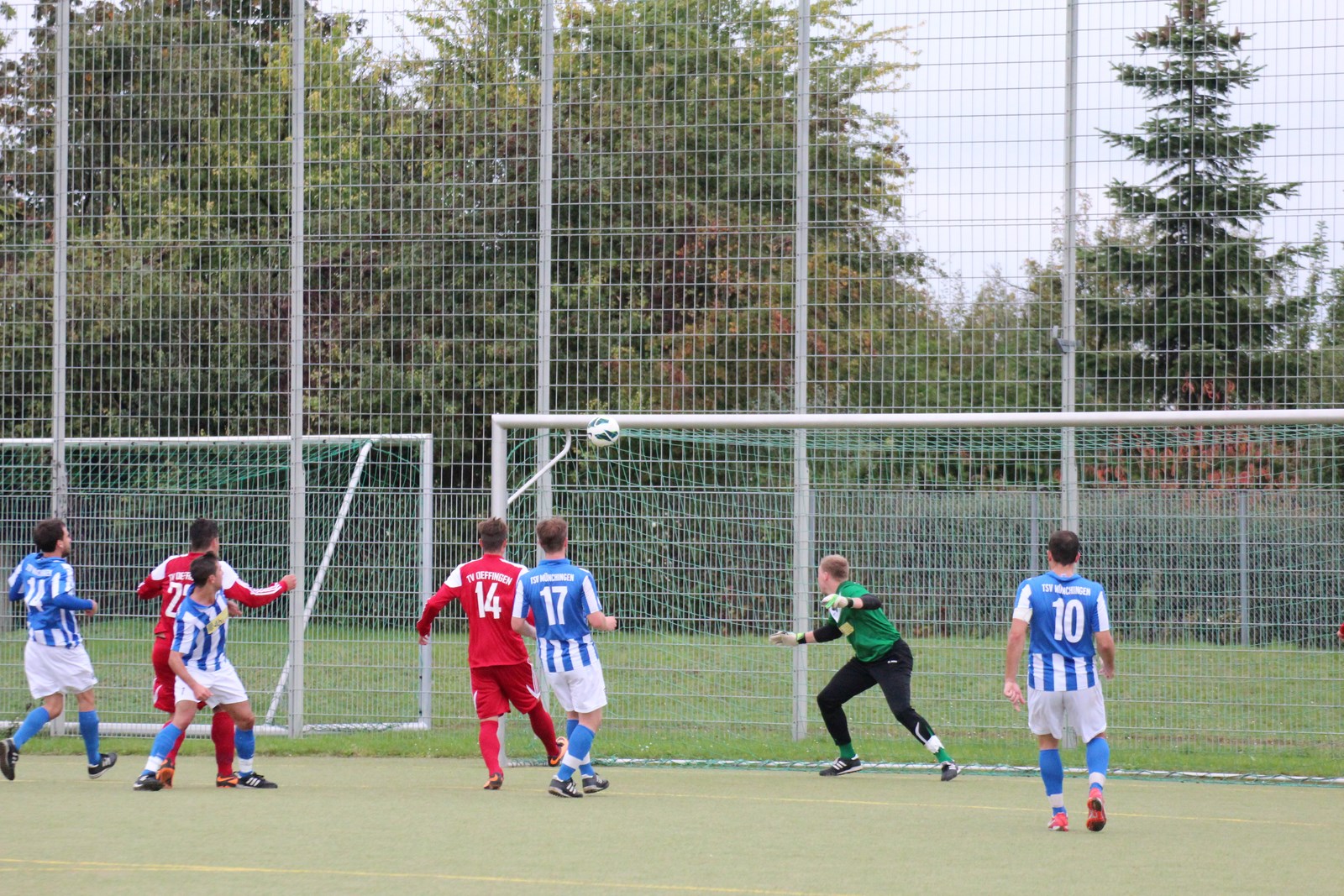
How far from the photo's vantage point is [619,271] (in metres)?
11.9

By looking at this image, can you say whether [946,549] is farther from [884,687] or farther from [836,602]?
[836,602]

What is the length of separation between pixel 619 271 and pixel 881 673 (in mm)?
4120

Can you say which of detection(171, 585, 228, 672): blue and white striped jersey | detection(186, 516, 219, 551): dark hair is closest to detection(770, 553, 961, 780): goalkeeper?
detection(171, 585, 228, 672): blue and white striped jersey

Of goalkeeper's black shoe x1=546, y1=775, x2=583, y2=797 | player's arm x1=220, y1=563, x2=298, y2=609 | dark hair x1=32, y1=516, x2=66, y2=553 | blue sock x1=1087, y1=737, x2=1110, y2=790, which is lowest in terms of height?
goalkeeper's black shoe x1=546, y1=775, x2=583, y2=797

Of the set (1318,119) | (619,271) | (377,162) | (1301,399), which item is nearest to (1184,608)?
(1301,399)

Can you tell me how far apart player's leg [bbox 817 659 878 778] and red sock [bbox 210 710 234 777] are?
408 cm

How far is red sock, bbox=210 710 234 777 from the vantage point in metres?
9.54

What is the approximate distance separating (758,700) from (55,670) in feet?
17.3

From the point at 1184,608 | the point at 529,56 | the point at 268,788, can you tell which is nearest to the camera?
the point at 268,788

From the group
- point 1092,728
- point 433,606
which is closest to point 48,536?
point 433,606

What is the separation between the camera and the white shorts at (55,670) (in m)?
10.1

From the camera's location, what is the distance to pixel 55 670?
10133 mm

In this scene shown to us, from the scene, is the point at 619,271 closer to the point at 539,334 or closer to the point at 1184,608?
the point at 539,334

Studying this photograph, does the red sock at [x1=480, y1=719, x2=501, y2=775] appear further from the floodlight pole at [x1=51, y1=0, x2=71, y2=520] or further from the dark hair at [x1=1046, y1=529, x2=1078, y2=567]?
the floodlight pole at [x1=51, y1=0, x2=71, y2=520]
